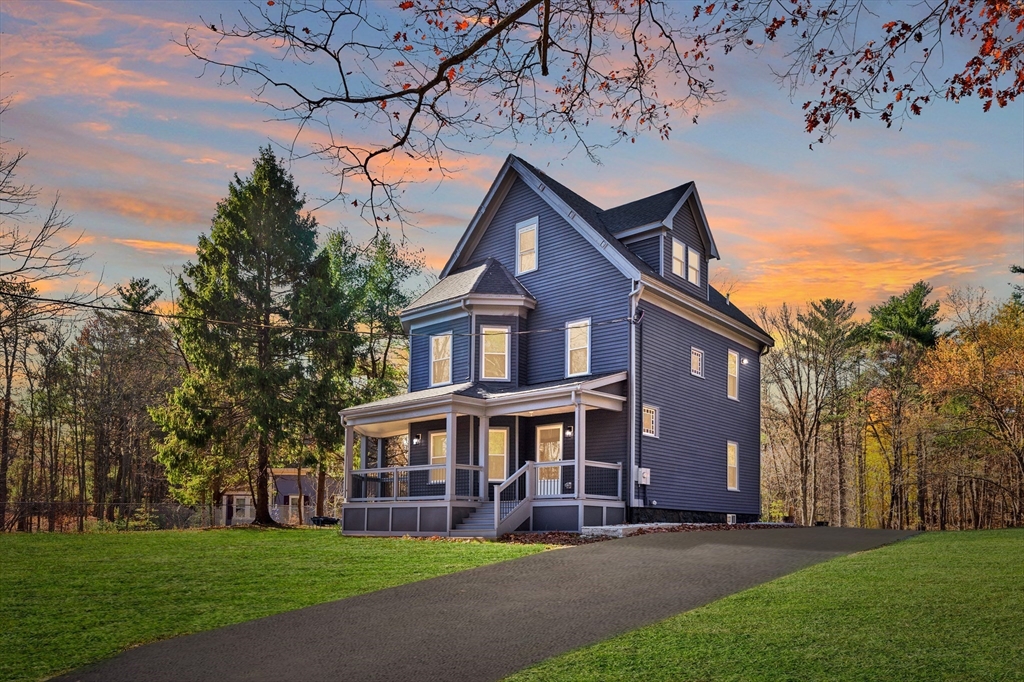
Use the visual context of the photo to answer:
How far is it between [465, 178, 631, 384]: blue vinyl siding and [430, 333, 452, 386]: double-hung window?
92.4 inches

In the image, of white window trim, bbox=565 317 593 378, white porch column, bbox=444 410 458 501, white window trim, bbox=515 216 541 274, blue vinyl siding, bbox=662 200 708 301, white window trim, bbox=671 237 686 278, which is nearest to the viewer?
white porch column, bbox=444 410 458 501

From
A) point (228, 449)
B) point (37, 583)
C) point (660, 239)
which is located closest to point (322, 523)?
point (228, 449)

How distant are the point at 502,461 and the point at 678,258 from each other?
830cm

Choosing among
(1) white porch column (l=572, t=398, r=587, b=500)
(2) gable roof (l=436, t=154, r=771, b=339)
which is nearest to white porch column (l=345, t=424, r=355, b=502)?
(2) gable roof (l=436, t=154, r=771, b=339)

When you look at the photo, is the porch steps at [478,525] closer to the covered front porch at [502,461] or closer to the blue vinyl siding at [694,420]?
the covered front porch at [502,461]

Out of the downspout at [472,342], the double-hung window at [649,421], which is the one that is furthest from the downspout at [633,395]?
the downspout at [472,342]

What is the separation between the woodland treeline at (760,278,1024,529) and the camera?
1462 inches

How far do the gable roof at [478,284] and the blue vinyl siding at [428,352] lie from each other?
0.78 metres

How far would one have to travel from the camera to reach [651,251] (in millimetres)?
25641

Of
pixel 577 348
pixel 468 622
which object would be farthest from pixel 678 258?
pixel 468 622

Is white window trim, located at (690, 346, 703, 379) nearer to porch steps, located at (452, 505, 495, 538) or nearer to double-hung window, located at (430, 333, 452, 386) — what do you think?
double-hung window, located at (430, 333, 452, 386)

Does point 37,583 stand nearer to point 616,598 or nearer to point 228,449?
point 616,598

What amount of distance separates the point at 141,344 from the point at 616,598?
37.4 meters

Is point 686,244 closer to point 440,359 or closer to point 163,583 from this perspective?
point 440,359
